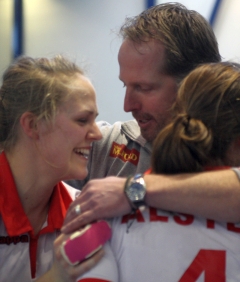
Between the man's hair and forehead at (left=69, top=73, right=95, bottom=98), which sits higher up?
the man's hair

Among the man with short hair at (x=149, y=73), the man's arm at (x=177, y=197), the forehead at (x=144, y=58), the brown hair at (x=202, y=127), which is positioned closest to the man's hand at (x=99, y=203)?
the man's arm at (x=177, y=197)

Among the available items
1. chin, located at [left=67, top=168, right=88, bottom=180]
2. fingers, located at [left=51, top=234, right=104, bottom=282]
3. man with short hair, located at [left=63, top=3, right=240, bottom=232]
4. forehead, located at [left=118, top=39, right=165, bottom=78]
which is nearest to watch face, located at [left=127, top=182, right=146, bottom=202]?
fingers, located at [left=51, top=234, right=104, bottom=282]

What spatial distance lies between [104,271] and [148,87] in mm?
867

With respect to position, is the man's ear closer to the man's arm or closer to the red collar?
the red collar

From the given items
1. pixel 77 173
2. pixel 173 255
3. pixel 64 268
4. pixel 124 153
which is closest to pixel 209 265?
pixel 173 255

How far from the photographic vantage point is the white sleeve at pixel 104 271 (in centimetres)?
84

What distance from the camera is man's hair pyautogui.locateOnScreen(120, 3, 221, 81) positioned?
62.6 inches

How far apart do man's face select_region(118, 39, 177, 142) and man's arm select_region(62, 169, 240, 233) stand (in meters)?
0.63

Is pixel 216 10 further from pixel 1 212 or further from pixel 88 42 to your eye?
pixel 1 212

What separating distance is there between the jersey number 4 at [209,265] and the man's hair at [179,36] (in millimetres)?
867

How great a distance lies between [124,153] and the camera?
1601 mm

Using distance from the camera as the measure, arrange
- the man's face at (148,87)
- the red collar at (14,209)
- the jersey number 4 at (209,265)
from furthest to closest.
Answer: the man's face at (148,87) < the red collar at (14,209) < the jersey number 4 at (209,265)

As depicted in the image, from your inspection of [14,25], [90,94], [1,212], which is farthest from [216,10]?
[1,212]

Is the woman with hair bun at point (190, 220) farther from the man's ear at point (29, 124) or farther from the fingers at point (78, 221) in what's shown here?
the man's ear at point (29, 124)
